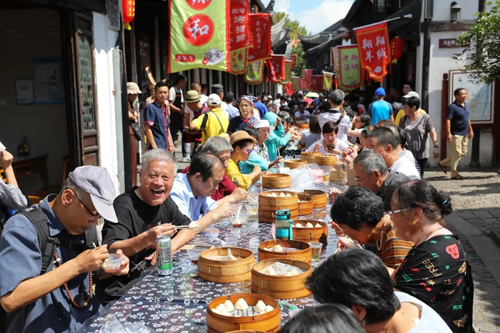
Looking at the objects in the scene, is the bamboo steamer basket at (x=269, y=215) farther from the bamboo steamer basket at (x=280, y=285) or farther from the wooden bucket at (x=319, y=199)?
the bamboo steamer basket at (x=280, y=285)

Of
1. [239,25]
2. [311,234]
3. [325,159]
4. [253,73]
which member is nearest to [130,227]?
[311,234]

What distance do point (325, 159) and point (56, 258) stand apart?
5029 millimetres

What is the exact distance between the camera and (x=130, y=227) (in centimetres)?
334

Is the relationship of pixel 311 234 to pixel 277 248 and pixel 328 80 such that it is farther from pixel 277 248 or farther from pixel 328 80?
pixel 328 80

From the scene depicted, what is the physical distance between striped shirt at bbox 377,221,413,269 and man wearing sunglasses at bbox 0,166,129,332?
1.68 metres

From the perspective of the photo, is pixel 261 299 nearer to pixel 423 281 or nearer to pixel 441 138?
pixel 423 281

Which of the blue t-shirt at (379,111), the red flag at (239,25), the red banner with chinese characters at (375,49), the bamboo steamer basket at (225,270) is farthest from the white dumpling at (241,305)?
the red banner with chinese characters at (375,49)

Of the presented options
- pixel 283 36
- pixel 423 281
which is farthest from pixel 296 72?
pixel 423 281

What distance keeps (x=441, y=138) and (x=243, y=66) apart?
5543 mm

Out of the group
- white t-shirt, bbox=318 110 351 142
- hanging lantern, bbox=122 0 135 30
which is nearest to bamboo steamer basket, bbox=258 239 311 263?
white t-shirt, bbox=318 110 351 142

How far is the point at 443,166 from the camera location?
11.2 metres

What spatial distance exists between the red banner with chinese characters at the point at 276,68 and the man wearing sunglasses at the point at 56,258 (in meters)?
22.5

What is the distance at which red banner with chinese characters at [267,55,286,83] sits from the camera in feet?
80.2

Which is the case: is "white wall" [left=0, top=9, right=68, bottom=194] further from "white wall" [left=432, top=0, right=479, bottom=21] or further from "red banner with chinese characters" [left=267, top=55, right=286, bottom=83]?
"red banner with chinese characters" [left=267, top=55, right=286, bottom=83]
